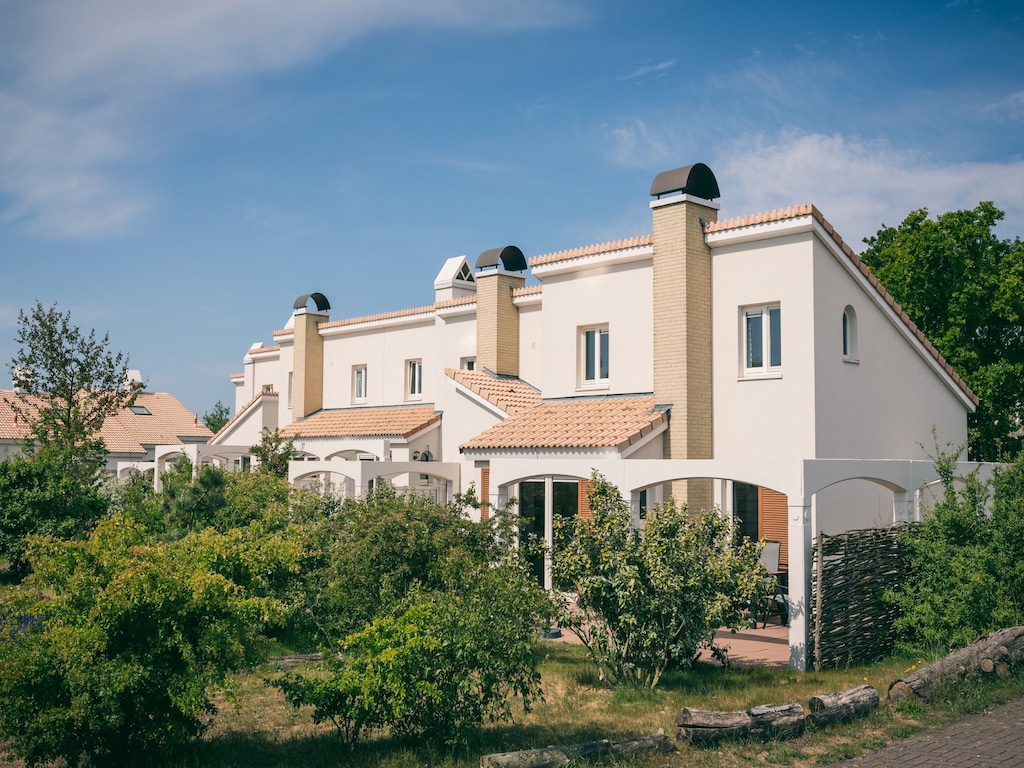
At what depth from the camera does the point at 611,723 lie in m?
9.45

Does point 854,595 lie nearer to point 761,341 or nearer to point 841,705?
point 841,705

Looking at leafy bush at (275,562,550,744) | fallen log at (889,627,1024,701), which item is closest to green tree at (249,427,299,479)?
leafy bush at (275,562,550,744)

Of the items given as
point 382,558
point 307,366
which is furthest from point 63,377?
point 382,558

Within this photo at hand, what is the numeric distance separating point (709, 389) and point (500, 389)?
5.88 metres

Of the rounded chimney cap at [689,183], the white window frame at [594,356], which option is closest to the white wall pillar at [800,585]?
the rounded chimney cap at [689,183]

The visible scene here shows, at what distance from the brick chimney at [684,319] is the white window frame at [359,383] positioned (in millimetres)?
13622

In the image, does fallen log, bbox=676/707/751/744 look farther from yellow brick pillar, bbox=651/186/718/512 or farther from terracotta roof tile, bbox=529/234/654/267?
terracotta roof tile, bbox=529/234/654/267

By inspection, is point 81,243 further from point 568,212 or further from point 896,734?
point 896,734

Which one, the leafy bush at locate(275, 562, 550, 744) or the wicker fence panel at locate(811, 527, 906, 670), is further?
the wicker fence panel at locate(811, 527, 906, 670)

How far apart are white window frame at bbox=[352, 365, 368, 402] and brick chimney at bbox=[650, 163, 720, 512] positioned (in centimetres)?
1362

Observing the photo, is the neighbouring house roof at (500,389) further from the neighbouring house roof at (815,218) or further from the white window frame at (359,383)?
Result: the white window frame at (359,383)

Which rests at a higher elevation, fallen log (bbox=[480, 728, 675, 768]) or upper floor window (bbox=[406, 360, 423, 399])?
upper floor window (bbox=[406, 360, 423, 399])

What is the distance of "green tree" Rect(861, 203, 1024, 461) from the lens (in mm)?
26172

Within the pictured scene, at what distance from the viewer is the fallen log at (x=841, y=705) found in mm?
9156
